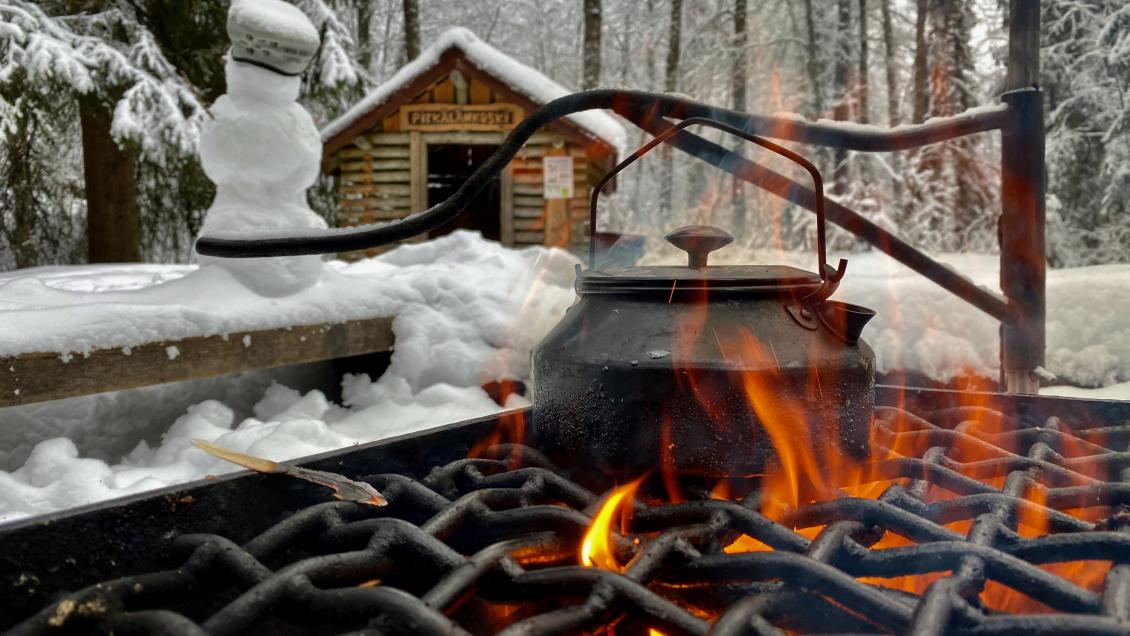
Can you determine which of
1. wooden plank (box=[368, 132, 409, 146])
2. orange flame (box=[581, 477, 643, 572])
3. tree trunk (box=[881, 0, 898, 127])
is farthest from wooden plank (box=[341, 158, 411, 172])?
tree trunk (box=[881, 0, 898, 127])

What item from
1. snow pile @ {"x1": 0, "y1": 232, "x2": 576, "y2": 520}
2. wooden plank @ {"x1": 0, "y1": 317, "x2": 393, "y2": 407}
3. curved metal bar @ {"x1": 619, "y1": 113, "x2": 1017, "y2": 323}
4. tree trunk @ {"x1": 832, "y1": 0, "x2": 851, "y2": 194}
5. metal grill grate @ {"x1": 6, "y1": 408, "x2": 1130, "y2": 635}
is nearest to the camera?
metal grill grate @ {"x1": 6, "y1": 408, "x2": 1130, "y2": 635}

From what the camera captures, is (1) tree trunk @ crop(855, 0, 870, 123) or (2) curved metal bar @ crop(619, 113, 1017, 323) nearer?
(2) curved metal bar @ crop(619, 113, 1017, 323)

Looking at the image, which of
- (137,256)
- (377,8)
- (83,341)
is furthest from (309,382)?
(377,8)

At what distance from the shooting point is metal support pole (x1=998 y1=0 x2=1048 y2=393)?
2.25 metres

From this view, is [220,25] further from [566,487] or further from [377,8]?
[377,8]

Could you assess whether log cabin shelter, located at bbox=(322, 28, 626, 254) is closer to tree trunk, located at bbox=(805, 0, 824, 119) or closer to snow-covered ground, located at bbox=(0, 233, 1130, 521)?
snow-covered ground, located at bbox=(0, 233, 1130, 521)

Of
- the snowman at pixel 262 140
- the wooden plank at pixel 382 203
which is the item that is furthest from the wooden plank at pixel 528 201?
the snowman at pixel 262 140

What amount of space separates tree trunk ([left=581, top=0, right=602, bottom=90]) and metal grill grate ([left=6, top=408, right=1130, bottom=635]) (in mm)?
15466

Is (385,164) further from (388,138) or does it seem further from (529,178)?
(529,178)

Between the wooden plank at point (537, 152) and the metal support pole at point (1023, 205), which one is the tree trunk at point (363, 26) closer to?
the wooden plank at point (537, 152)

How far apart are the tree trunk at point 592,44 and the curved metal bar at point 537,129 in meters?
14.5

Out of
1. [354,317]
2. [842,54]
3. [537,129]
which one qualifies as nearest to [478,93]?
[354,317]

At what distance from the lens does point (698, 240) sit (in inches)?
57.5

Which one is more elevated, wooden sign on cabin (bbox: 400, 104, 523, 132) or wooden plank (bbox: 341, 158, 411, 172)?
wooden sign on cabin (bbox: 400, 104, 523, 132)
